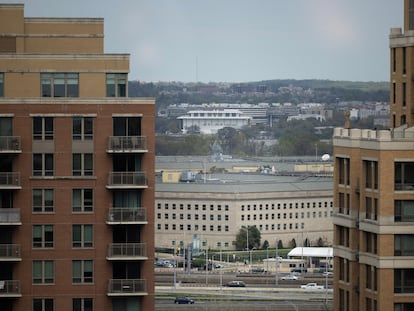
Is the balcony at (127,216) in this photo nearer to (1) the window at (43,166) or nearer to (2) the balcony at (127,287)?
(2) the balcony at (127,287)

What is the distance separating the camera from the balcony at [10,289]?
4941 centimetres

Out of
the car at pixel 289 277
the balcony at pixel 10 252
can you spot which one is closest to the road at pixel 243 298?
the car at pixel 289 277

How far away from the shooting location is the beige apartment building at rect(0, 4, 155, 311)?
49.6m

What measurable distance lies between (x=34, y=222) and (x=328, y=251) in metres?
119

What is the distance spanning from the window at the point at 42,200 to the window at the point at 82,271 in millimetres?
1521

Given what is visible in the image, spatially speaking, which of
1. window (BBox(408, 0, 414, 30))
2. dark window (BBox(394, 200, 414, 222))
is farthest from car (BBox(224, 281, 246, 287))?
dark window (BBox(394, 200, 414, 222))

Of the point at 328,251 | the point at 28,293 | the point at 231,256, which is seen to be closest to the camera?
the point at 28,293

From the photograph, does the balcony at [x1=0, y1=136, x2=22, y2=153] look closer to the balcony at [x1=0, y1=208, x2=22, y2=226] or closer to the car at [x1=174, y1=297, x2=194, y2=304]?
the balcony at [x1=0, y1=208, x2=22, y2=226]

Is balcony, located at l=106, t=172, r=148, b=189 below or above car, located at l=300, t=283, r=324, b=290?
above

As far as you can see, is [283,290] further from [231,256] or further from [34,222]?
[34,222]

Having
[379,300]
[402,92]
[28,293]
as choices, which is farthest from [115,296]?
[402,92]

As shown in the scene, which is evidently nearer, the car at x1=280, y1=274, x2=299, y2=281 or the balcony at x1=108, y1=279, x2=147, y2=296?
the balcony at x1=108, y1=279, x2=147, y2=296

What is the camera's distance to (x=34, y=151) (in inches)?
1960

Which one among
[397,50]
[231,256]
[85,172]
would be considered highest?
[397,50]
